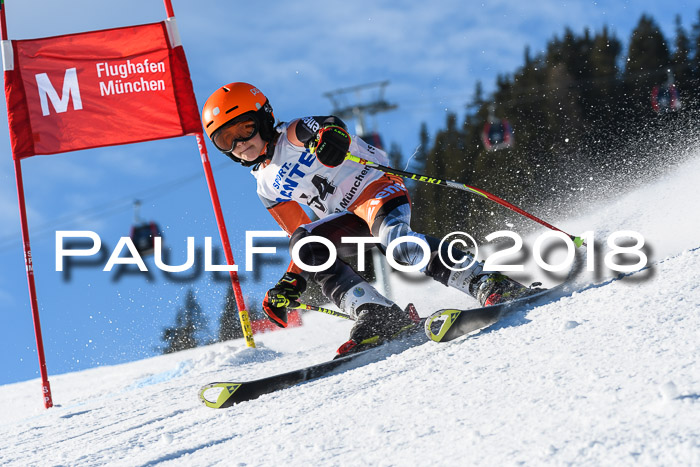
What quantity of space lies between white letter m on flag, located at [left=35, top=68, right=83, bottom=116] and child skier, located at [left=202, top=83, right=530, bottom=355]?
133 inches


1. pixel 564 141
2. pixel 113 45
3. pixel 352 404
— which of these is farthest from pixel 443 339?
pixel 564 141

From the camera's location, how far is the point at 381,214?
3840 millimetres

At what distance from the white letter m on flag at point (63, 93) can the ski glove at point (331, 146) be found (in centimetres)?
407

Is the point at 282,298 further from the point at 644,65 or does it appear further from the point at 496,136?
the point at 644,65

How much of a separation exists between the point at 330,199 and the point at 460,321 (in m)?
1.47

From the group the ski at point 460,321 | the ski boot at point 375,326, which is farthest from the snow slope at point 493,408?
the ski boot at point 375,326

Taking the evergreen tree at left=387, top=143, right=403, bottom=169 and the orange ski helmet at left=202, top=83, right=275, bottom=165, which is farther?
the evergreen tree at left=387, top=143, right=403, bottom=169

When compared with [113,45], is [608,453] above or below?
below

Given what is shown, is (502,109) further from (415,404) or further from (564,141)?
(415,404)

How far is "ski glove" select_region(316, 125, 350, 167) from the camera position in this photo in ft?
11.9

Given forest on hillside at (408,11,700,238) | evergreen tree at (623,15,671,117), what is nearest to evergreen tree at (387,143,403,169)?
forest on hillside at (408,11,700,238)

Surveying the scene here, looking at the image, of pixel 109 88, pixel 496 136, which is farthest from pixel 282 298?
pixel 496 136

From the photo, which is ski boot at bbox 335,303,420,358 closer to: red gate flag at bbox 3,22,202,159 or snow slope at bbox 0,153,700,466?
snow slope at bbox 0,153,700,466

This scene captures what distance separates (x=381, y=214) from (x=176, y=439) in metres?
1.85
